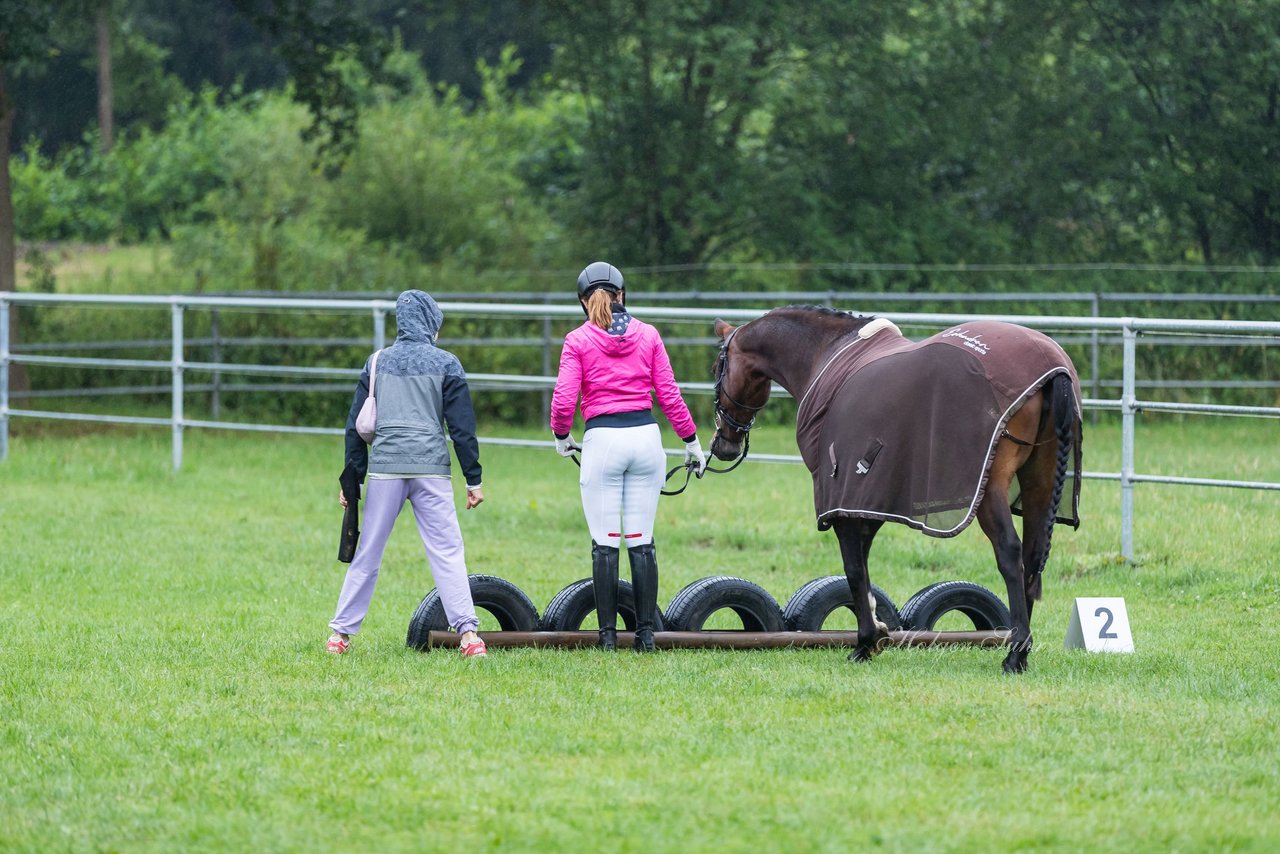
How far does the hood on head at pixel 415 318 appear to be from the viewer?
744cm

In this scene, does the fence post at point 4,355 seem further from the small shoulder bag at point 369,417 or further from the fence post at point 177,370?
the small shoulder bag at point 369,417

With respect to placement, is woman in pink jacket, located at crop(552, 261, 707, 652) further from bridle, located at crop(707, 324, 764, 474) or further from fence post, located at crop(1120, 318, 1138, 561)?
fence post, located at crop(1120, 318, 1138, 561)

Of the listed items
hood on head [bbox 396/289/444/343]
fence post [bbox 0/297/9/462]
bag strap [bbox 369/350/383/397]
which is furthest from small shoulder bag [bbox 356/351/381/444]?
fence post [bbox 0/297/9/462]

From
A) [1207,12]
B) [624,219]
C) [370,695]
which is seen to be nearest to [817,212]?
[624,219]

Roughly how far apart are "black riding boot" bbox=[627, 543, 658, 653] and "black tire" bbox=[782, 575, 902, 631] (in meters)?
0.83

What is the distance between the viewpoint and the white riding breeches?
7.46 meters

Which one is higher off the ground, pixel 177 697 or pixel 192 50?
pixel 192 50

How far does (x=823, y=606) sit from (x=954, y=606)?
26.6 inches

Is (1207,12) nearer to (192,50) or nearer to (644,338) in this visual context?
(644,338)

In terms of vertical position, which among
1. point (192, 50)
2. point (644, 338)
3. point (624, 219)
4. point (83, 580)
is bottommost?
point (83, 580)

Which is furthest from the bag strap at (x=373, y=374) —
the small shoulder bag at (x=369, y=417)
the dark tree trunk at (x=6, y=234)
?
the dark tree trunk at (x=6, y=234)

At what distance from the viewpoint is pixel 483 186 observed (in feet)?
87.0

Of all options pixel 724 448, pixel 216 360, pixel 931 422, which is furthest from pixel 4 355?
pixel 931 422

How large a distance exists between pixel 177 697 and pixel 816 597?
10.1ft
